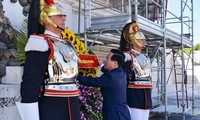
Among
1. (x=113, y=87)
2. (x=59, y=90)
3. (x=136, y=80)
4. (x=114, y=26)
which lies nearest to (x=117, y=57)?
(x=113, y=87)

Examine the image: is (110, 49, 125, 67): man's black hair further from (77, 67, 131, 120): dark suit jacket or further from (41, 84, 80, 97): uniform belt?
(41, 84, 80, 97): uniform belt

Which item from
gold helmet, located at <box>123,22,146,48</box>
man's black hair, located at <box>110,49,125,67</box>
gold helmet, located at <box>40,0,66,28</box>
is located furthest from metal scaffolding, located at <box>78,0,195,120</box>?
gold helmet, located at <box>40,0,66,28</box>

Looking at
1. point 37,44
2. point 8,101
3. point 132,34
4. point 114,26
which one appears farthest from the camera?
point 114,26

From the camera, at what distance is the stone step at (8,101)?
2.62 m

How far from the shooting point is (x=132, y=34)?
3.58m

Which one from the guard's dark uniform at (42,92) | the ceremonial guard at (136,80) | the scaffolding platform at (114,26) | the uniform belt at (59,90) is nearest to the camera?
the guard's dark uniform at (42,92)

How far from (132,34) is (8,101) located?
1592 millimetres

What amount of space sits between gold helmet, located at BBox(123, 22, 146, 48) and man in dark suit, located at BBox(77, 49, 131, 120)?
0.61m

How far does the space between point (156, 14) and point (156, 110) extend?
247cm

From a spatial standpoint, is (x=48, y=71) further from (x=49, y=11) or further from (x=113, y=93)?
(x=113, y=93)

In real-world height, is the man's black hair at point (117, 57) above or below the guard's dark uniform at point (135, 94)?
above

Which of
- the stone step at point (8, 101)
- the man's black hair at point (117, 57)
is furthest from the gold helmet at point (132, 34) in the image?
the stone step at point (8, 101)

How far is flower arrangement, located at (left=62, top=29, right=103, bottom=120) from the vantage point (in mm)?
3143

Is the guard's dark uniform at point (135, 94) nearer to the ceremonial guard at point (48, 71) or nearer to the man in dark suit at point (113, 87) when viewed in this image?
the man in dark suit at point (113, 87)
